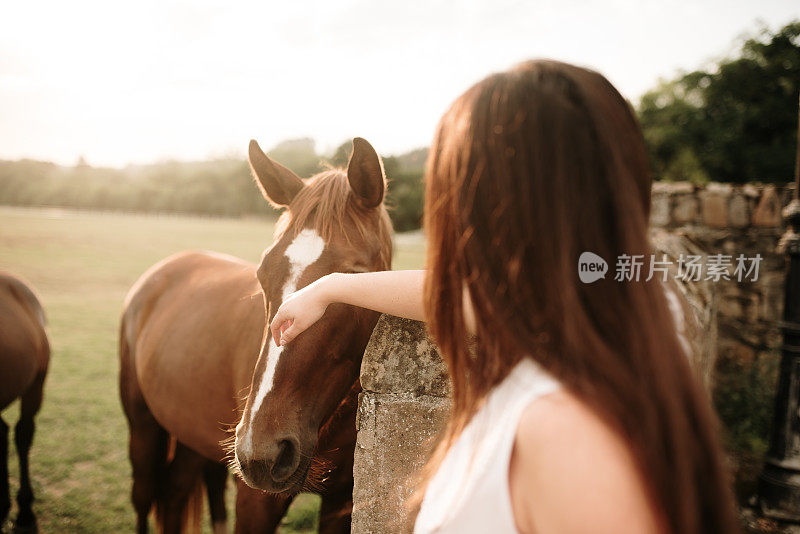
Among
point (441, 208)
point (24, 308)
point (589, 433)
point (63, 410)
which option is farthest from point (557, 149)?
point (63, 410)

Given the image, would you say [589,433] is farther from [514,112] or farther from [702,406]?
[514,112]

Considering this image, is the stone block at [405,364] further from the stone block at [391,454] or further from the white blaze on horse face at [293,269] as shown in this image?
the white blaze on horse face at [293,269]

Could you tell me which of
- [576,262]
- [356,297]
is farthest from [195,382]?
[576,262]

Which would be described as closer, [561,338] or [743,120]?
[561,338]

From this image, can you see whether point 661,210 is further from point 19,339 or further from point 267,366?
point 19,339

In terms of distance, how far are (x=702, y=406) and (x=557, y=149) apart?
419mm

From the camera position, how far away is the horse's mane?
6.17ft

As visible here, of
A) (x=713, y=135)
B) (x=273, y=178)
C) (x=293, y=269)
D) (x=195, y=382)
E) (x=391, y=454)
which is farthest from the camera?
(x=713, y=135)

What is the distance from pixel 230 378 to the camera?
2.75 m

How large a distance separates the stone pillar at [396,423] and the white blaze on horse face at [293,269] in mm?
379

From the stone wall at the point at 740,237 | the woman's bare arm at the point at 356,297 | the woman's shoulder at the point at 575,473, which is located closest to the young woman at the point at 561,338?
the woman's shoulder at the point at 575,473

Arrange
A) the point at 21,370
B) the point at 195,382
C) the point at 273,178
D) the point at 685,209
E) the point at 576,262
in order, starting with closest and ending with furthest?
1. the point at 576,262
2. the point at 273,178
3. the point at 195,382
4. the point at 21,370
5. the point at 685,209

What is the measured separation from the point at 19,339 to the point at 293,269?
3.85 m

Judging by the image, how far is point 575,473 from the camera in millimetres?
598
